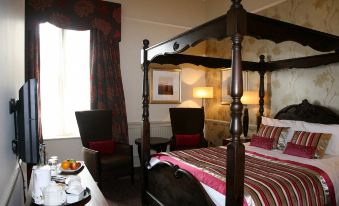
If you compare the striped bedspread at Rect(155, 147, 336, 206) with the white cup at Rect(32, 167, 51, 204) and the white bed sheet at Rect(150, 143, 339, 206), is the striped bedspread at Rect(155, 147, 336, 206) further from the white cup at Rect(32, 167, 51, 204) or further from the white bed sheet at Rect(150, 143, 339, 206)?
the white cup at Rect(32, 167, 51, 204)

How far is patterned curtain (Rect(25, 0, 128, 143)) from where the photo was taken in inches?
145

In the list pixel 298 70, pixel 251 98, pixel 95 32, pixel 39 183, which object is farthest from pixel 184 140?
pixel 39 183

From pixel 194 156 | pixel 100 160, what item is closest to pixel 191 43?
pixel 194 156

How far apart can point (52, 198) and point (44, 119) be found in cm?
284

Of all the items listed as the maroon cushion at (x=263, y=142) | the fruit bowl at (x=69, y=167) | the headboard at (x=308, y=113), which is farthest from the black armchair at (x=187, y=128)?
the fruit bowl at (x=69, y=167)

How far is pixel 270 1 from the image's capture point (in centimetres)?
393

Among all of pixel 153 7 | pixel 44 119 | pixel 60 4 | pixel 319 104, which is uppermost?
pixel 153 7

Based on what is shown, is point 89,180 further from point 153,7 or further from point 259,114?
point 153,7

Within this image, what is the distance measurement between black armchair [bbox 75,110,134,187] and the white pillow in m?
2.13

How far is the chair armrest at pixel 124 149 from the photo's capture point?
374 cm

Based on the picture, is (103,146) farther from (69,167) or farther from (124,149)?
(69,167)

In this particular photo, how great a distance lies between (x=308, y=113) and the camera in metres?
3.23

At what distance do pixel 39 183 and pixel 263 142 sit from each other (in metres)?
2.60

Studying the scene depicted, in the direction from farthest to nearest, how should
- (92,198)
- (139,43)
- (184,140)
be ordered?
(139,43)
(184,140)
(92,198)
